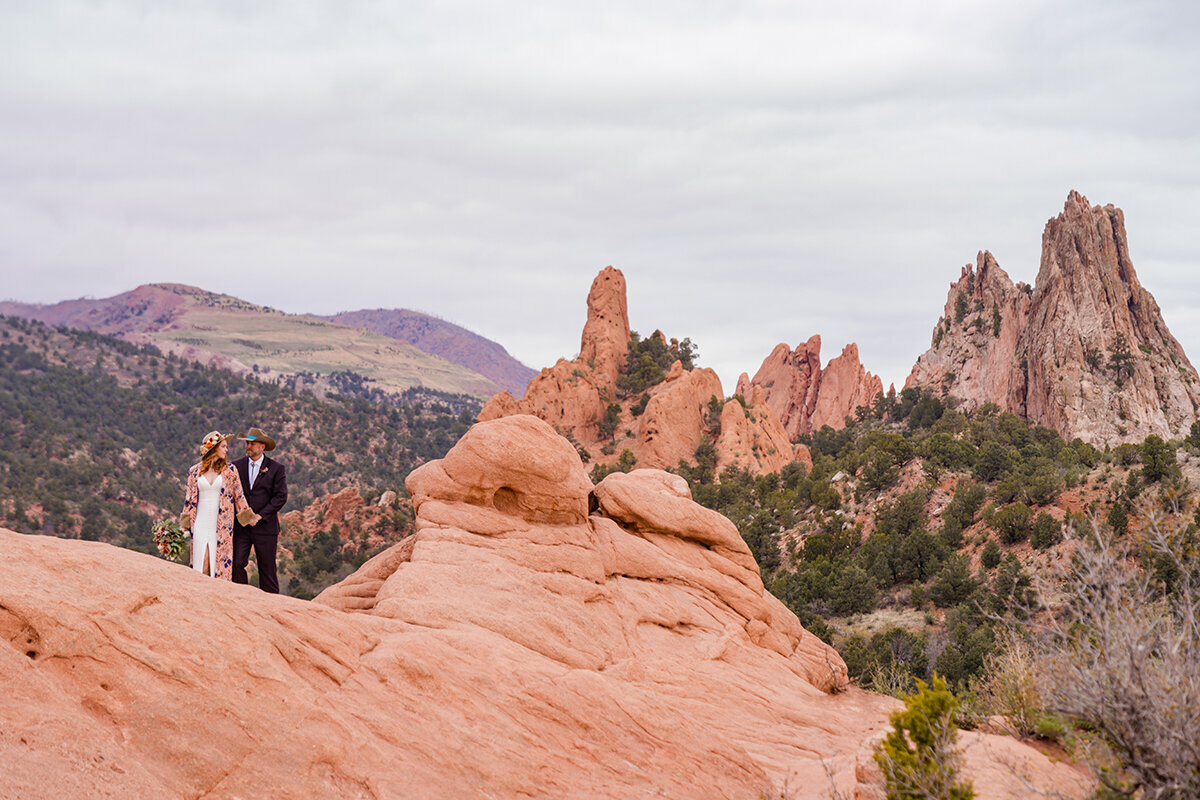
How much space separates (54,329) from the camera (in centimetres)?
14788

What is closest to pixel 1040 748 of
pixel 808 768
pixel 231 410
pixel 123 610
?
pixel 808 768

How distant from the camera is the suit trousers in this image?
1335cm

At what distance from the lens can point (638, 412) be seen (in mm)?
71125

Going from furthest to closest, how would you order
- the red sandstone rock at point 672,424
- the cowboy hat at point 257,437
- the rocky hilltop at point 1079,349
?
the rocky hilltop at point 1079,349, the red sandstone rock at point 672,424, the cowboy hat at point 257,437

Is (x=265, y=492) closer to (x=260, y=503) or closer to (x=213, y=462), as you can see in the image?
(x=260, y=503)

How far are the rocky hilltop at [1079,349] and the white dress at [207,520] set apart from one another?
258ft

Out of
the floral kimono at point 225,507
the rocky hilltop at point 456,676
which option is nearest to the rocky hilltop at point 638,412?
the rocky hilltop at point 456,676

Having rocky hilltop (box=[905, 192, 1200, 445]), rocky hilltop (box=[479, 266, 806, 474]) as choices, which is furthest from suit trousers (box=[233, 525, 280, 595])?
rocky hilltop (box=[905, 192, 1200, 445])

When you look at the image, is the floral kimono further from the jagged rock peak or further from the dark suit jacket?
the jagged rock peak

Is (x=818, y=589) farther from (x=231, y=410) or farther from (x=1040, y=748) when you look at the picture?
(x=231, y=410)

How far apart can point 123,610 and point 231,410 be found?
114 metres

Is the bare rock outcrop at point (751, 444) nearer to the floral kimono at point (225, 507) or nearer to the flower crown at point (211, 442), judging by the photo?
the floral kimono at point (225, 507)

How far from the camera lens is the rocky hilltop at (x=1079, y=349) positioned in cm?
7906

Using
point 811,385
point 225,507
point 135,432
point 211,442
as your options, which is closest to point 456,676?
point 225,507
